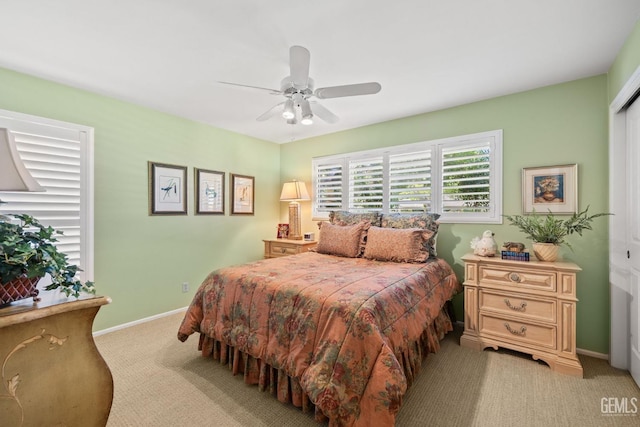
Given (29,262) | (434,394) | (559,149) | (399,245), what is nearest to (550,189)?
(559,149)

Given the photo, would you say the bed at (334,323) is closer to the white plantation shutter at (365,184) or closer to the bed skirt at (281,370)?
the bed skirt at (281,370)

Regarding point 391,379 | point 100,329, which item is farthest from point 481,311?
point 100,329

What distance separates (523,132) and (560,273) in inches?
55.6

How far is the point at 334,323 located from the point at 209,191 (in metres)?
2.96

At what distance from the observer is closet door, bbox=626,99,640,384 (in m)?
2.04

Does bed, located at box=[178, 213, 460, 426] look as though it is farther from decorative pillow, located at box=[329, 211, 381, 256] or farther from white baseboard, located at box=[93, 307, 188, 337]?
white baseboard, located at box=[93, 307, 188, 337]

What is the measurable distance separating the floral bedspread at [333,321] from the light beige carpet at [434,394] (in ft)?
0.98

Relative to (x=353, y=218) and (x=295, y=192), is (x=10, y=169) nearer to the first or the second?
(x=353, y=218)

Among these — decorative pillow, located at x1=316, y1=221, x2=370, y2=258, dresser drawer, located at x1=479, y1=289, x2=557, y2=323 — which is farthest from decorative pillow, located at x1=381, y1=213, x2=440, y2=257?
dresser drawer, located at x1=479, y1=289, x2=557, y2=323

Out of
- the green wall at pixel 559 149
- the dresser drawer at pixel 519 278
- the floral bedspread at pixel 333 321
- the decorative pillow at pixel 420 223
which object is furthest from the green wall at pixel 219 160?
the floral bedspread at pixel 333 321

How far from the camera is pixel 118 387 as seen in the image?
203cm

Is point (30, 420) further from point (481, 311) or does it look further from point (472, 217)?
point (472, 217)

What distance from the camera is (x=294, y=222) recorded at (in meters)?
4.39

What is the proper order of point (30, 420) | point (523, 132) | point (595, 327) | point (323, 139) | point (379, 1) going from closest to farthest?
point (30, 420)
point (379, 1)
point (595, 327)
point (523, 132)
point (323, 139)
